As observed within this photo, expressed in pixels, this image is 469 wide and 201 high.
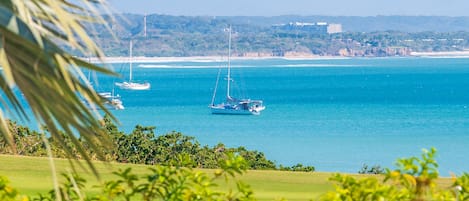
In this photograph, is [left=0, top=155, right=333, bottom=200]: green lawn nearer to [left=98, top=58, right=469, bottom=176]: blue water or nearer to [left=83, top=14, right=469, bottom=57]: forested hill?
[left=98, top=58, right=469, bottom=176]: blue water

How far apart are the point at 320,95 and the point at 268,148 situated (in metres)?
40.9

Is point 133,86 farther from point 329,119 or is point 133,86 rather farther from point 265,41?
point 265,41

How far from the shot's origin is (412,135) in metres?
56.2

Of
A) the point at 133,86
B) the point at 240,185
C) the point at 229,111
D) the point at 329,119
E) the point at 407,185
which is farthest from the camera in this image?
the point at 133,86

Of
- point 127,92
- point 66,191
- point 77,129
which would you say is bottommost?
point 127,92

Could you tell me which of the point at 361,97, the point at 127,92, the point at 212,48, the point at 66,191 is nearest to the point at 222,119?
the point at 361,97

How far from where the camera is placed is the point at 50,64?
202 centimetres

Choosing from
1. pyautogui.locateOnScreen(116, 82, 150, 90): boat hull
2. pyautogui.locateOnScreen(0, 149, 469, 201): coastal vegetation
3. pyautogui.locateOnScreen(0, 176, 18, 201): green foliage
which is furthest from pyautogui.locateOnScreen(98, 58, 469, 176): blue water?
pyautogui.locateOnScreen(0, 176, 18, 201): green foliage

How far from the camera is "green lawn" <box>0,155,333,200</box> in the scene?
30.0 ft

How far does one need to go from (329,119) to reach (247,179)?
184ft

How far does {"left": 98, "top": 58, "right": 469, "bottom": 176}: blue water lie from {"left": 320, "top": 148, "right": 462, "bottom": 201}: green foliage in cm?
1894

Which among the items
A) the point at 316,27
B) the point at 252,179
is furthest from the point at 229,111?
the point at 316,27

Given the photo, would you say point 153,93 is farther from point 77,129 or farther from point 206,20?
point 77,129

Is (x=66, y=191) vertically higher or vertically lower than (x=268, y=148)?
higher
